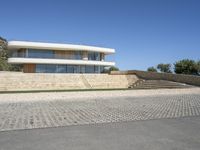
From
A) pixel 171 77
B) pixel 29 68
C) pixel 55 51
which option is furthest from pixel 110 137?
pixel 55 51

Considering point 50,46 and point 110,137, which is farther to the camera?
point 50,46

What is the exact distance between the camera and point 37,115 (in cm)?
898

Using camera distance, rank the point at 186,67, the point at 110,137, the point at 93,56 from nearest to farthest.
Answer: the point at 110,137, the point at 93,56, the point at 186,67

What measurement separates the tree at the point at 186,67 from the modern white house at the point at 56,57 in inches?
574

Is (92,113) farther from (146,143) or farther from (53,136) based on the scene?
(146,143)

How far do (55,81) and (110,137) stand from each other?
25.6 m

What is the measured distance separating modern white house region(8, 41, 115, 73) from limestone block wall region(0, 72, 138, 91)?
5.25 metres

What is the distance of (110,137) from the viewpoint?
6004 millimetres

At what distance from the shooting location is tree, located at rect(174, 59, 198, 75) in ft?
151

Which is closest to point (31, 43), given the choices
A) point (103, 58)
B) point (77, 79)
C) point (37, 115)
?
point (77, 79)

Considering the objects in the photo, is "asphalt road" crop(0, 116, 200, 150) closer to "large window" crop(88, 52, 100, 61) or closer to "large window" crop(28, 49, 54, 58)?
"large window" crop(28, 49, 54, 58)

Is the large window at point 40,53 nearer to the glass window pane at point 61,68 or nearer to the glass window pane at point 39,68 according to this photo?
the glass window pane at point 39,68

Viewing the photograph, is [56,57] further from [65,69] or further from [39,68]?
[39,68]

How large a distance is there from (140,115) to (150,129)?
7.43 feet
